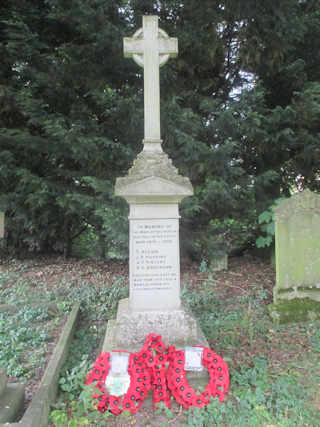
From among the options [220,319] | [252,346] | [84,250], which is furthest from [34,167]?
[252,346]

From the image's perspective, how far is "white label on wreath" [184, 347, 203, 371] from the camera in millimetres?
2648

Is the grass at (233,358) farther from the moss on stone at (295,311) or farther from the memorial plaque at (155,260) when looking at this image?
the memorial plaque at (155,260)

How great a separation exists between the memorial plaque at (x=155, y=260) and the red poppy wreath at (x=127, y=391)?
2.22ft

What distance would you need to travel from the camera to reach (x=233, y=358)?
10.3ft

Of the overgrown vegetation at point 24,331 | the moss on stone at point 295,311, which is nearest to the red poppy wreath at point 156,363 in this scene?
the overgrown vegetation at point 24,331

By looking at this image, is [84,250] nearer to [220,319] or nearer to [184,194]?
[220,319]

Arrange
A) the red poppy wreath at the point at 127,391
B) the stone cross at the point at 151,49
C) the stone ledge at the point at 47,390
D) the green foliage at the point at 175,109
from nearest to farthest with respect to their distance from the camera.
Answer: the stone ledge at the point at 47,390
the red poppy wreath at the point at 127,391
the stone cross at the point at 151,49
the green foliage at the point at 175,109

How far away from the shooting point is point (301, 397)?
2.51 metres

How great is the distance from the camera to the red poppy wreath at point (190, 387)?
96.6 inches

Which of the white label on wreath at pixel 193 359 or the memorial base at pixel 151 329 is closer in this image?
the white label on wreath at pixel 193 359

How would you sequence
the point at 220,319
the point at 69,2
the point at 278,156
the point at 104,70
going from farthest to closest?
1. the point at 278,156
2. the point at 104,70
3. the point at 69,2
4. the point at 220,319

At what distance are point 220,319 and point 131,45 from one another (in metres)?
3.52

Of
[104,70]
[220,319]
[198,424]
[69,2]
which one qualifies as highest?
[69,2]

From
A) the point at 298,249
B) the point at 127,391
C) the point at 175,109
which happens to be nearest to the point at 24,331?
the point at 127,391
